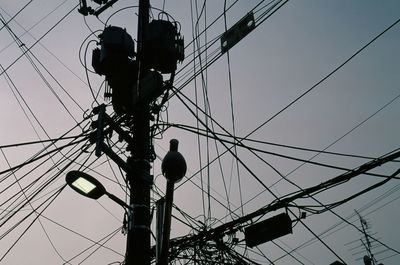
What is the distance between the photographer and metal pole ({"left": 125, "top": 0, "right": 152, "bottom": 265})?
182 inches

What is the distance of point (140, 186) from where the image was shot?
17.1 ft

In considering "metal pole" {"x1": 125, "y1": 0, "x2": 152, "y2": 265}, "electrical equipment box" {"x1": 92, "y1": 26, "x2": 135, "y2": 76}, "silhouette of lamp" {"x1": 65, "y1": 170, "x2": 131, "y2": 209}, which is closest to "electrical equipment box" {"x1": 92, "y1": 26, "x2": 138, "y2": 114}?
"electrical equipment box" {"x1": 92, "y1": 26, "x2": 135, "y2": 76}

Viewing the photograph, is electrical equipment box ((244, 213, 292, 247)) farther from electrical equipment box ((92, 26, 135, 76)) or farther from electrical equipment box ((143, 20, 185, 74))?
electrical equipment box ((92, 26, 135, 76))

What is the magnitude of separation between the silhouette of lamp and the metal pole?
22.0 inches

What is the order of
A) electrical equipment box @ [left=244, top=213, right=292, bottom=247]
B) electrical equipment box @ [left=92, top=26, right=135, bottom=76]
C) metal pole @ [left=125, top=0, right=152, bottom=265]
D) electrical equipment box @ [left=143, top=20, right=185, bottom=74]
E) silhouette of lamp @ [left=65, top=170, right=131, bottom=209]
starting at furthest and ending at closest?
electrical equipment box @ [left=92, top=26, right=135, bottom=76] → electrical equipment box @ [left=143, top=20, right=185, bottom=74] → electrical equipment box @ [left=244, top=213, right=292, bottom=247] → metal pole @ [left=125, top=0, right=152, bottom=265] → silhouette of lamp @ [left=65, top=170, right=131, bottom=209]

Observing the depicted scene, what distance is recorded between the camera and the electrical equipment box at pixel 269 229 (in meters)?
6.07

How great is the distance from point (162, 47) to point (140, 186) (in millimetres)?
3011

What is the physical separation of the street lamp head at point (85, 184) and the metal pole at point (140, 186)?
601mm

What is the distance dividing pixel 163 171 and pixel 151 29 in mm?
4151

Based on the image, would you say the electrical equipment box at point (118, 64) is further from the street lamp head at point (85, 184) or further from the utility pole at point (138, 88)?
the street lamp head at point (85, 184)

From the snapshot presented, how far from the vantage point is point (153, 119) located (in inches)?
268

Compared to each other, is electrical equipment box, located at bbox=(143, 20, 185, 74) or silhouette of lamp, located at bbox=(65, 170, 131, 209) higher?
electrical equipment box, located at bbox=(143, 20, 185, 74)

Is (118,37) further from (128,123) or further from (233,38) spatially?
(233,38)

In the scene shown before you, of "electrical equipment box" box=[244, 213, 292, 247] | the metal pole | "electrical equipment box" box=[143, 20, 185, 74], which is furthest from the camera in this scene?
"electrical equipment box" box=[143, 20, 185, 74]
